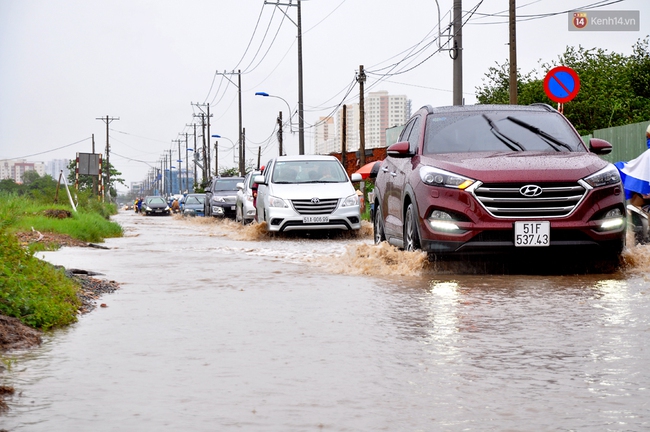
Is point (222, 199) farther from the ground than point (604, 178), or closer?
closer

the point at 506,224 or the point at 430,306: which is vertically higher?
the point at 506,224

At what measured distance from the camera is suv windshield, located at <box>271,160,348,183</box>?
66.1ft

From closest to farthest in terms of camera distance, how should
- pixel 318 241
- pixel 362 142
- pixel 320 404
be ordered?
pixel 320 404
pixel 318 241
pixel 362 142

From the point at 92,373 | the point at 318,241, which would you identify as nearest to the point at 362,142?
the point at 318,241

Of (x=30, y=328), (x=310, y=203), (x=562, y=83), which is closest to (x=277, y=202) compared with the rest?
(x=310, y=203)

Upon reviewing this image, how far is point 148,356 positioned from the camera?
5824 millimetres

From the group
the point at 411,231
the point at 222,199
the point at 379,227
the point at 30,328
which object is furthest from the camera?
the point at 222,199

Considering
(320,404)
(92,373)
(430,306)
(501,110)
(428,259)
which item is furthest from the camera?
(501,110)

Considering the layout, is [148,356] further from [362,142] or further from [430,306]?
[362,142]

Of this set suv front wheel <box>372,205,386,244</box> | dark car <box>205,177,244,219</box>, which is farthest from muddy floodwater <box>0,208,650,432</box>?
dark car <box>205,177,244,219</box>

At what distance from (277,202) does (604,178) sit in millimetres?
10086

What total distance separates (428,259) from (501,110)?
2.22m

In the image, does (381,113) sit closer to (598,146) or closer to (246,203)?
(246,203)

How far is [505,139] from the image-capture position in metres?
10.9
